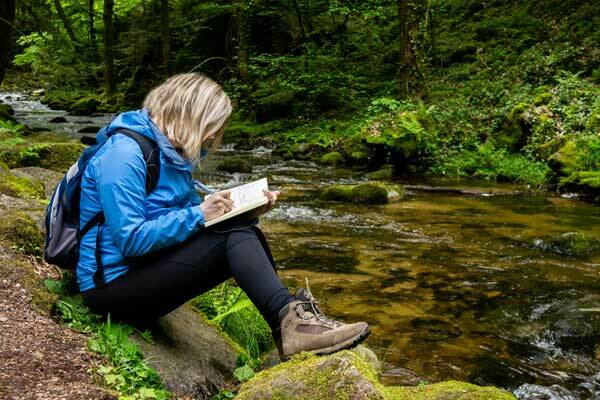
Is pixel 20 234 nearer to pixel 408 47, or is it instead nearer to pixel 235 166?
pixel 235 166

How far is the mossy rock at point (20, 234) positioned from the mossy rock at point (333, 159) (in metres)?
10.0

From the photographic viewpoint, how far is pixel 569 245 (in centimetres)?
668

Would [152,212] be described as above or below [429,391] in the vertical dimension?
above

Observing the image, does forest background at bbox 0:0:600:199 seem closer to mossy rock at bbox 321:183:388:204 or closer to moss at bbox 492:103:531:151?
moss at bbox 492:103:531:151

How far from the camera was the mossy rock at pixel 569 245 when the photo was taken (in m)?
6.58

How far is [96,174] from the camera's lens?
111 inches

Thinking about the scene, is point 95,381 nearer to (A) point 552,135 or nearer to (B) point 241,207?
(B) point 241,207

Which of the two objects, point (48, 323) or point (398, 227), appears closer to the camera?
point (48, 323)

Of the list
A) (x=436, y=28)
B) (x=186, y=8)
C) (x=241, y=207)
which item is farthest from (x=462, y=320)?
(x=186, y=8)

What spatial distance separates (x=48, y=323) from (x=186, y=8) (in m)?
23.8

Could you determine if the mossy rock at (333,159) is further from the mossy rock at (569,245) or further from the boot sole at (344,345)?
the boot sole at (344,345)

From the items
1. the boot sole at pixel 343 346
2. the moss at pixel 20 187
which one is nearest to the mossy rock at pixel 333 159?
the moss at pixel 20 187

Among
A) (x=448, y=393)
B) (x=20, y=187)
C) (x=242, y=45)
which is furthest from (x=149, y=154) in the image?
(x=242, y=45)

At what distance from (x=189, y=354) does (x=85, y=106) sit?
941 inches
